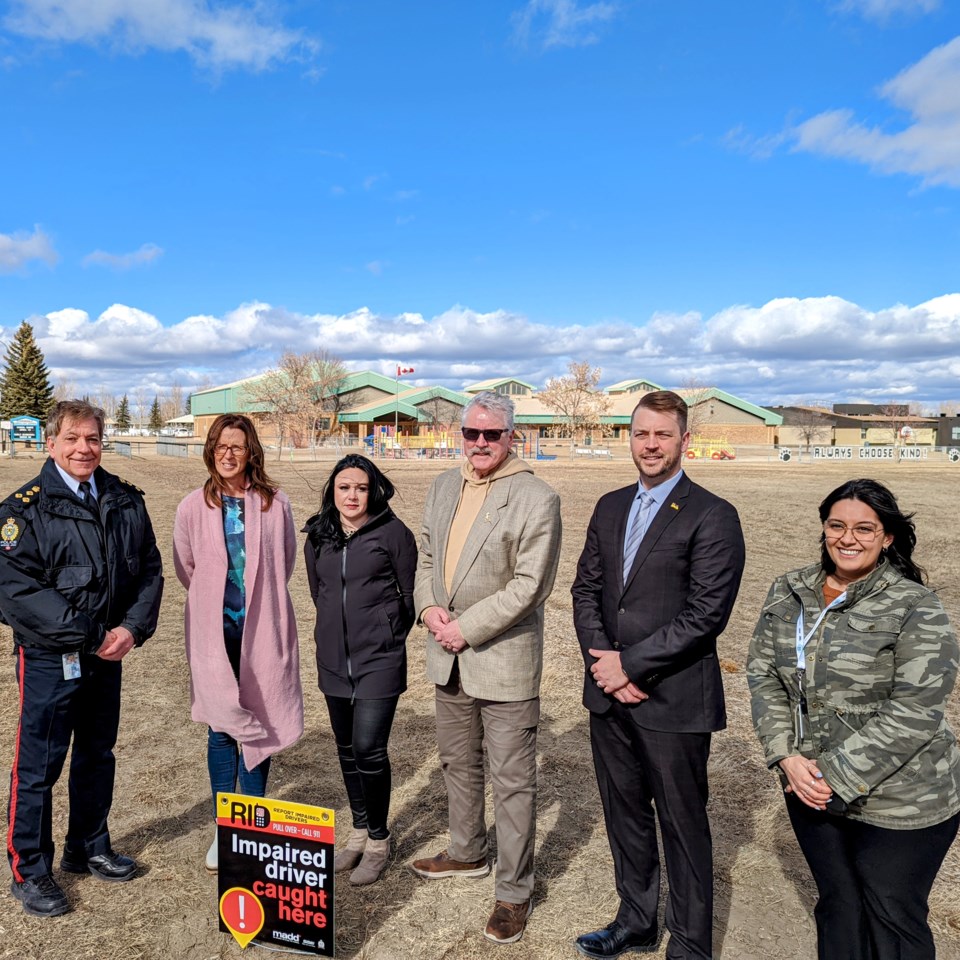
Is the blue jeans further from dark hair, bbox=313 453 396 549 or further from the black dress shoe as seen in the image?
the black dress shoe

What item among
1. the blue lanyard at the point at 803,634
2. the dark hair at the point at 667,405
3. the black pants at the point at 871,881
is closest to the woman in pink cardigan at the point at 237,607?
the dark hair at the point at 667,405

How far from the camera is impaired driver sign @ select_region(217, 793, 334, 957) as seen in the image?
8.78 ft

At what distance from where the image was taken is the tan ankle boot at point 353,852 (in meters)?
3.49

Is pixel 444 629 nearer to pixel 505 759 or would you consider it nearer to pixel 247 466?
pixel 505 759

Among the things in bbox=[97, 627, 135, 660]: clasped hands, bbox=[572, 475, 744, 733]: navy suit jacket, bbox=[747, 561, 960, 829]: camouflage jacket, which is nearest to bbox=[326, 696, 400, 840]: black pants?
bbox=[97, 627, 135, 660]: clasped hands

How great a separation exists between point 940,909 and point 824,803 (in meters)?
1.54

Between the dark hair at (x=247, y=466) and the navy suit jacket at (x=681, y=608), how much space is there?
1709 millimetres

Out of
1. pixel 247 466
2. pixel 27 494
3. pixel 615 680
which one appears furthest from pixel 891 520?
pixel 27 494

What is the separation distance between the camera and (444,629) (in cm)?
315

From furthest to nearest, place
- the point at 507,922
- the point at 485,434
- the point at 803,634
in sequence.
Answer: the point at 485,434
the point at 507,922
the point at 803,634

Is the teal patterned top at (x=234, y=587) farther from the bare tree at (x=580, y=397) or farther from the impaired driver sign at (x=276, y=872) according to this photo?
the bare tree at (x=580, y=397)

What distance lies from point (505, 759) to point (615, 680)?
0.68m

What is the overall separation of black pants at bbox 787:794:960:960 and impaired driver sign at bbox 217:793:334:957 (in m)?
1.63

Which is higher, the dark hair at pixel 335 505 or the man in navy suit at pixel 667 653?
the dark hair at pixel 335 505
